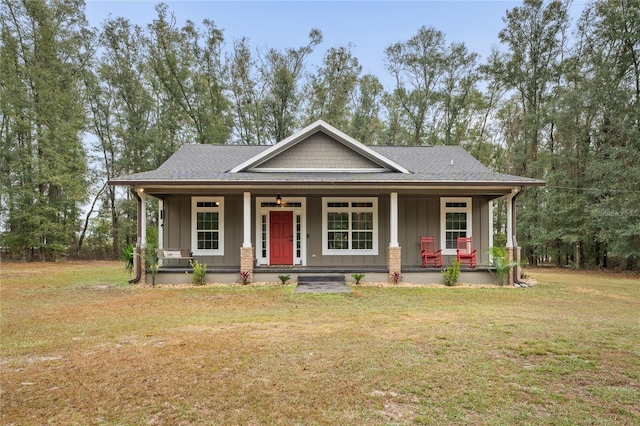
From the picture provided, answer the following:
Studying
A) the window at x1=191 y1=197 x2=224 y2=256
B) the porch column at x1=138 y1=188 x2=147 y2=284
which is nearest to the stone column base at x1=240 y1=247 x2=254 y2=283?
the window at x1=191 y1=197 x2=224 y2=256

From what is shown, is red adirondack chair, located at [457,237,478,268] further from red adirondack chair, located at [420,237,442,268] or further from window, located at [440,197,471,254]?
red adirondack chair, located at [420,237,442,268]

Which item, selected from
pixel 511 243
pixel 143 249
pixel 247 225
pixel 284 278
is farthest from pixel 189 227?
pixel 511 243

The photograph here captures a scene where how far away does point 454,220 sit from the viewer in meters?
11.5

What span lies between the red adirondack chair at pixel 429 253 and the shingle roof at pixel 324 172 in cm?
212

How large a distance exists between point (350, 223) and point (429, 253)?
8.87 feet

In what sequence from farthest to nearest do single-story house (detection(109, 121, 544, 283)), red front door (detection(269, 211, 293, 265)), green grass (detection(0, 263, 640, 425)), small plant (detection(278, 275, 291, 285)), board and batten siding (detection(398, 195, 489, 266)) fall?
board and batten siding (detection(398, 195, 489, 266))
red front door (detection(269, 211, 293, 265))
single-story house (detection(109, 121, 544, 283))
small plant (detection(278, 275, 291, 285))
green grass (detection(0, 263, 640, 425))

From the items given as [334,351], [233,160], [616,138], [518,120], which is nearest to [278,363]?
[334,351]

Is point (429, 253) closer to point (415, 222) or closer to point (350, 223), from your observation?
point (415, 222)

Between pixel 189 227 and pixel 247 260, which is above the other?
pixel 189 227

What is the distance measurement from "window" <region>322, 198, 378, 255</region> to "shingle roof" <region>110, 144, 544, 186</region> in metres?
1.04

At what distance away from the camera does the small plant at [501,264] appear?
31.8 ft

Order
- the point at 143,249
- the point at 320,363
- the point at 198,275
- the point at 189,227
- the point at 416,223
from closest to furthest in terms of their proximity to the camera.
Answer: the point at 320,363, the point at 198,275, the point at 143,249, the point at 189,227, the point at 416,223

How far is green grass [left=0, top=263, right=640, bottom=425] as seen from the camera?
2.72m

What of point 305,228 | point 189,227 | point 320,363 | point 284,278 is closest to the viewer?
point 320,363
